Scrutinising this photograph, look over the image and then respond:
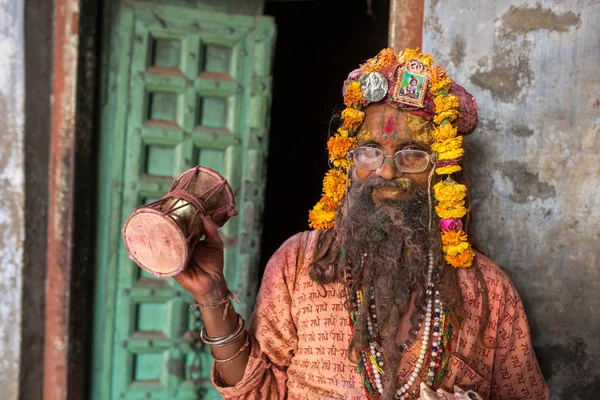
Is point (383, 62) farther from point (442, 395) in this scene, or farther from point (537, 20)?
point (442, 395)

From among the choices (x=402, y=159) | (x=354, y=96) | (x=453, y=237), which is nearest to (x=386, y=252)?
(x=453, y=237)

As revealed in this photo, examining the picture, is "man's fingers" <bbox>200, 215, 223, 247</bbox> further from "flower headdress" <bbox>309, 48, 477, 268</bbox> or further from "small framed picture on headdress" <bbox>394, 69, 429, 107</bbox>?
"small framed picture on headdress" <bbox>394, 69, 429, 107</bbox>

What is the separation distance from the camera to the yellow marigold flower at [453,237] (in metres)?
2.36

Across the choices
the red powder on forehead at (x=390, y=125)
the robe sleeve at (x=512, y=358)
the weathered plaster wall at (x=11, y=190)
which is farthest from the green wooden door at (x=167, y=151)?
the robe sleeve at (x=512, y=358)

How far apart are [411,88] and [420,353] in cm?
117

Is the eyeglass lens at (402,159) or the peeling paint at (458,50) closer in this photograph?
the eyeglass lens at (402,159)

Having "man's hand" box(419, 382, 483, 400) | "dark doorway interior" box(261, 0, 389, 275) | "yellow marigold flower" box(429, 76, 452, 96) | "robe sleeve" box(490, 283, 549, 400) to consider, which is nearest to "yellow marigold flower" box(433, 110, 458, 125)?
"yellow marigold flower" box(429, 76, 452, 96)

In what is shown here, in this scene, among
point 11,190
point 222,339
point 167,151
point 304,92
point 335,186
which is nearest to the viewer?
point 222,339

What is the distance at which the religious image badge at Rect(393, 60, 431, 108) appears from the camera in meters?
2.39

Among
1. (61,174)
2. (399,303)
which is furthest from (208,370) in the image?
(399,303)

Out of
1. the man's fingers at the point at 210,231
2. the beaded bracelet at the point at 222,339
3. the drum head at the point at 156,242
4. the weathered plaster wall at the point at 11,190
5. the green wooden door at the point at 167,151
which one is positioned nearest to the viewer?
the drum head at the point at 156,242

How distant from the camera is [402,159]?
2355 mm

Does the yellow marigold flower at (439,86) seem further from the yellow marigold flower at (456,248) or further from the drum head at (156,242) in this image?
the drum head at (156,242)

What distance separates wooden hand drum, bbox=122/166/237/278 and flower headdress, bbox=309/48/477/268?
0.66 metres
